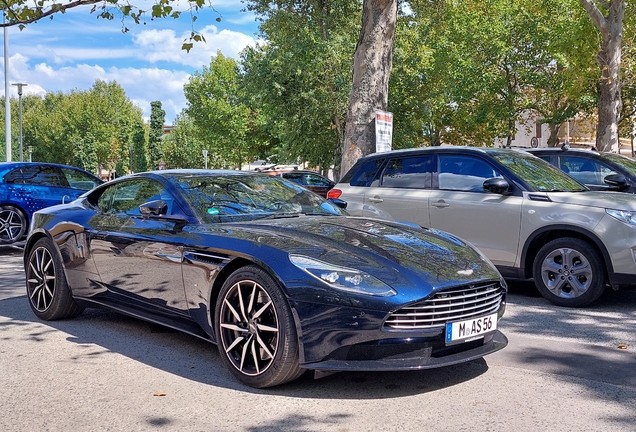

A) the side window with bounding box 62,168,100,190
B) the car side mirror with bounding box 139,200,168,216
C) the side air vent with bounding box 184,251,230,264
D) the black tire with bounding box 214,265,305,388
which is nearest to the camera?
the black tire with bounding box 214,265,305,388

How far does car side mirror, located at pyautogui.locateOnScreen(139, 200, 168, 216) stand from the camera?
517 cm

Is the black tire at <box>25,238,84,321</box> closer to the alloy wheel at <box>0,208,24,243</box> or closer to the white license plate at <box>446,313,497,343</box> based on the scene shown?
the white license plate at <box>446,313,497,343</box>

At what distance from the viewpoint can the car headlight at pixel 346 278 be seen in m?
4.00

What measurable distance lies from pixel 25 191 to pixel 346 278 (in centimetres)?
1050

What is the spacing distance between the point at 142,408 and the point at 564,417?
237 cm

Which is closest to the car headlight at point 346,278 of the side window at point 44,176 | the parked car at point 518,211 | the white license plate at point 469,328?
the white license plate at point 469,328

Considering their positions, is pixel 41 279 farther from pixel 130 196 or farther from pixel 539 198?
pixel 539 198

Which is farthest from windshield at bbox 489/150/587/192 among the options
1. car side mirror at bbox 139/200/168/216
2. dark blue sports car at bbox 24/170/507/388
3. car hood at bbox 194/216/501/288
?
car side mirror at bbox 139/200/168/216

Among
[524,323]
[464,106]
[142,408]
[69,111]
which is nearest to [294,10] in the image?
[464,106]

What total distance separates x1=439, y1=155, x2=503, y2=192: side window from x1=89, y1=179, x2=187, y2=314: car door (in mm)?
3858

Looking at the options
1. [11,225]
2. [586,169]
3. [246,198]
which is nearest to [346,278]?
[246,198]

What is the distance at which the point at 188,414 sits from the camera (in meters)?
3.95

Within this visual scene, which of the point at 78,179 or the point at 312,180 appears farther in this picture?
the point at 312,180

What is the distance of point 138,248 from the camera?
5348mm
